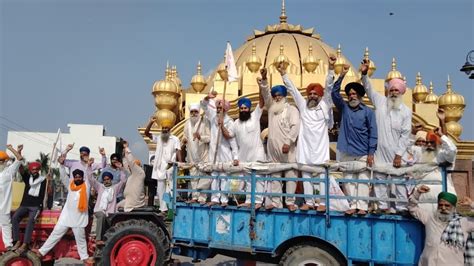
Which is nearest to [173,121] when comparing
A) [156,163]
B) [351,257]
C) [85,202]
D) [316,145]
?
[156,163]

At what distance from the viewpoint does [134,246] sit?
228 inches

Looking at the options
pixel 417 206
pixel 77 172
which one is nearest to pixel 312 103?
pixel 417 206

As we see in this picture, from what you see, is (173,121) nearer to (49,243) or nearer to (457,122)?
(49,243)

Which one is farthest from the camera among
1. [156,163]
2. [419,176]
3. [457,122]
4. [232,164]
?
[457,122]

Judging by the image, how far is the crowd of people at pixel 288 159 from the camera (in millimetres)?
4438

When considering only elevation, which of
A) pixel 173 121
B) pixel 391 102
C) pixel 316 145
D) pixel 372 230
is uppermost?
pixel 173 121

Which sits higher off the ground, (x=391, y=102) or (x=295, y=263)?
(x=391, y=102)

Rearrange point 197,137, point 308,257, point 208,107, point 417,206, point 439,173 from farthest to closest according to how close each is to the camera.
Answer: point 197,137 < point 208,107 < point 308,257 < point 439,173 < point 417,206

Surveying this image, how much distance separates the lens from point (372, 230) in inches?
172

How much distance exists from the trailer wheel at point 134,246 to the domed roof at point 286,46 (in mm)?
12921

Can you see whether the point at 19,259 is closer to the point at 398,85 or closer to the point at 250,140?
the point at 250,140

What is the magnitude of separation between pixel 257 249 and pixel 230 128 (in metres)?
1.92

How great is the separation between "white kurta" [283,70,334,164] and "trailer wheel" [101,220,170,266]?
2220 mm

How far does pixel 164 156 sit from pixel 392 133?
→ 382 centimetres
